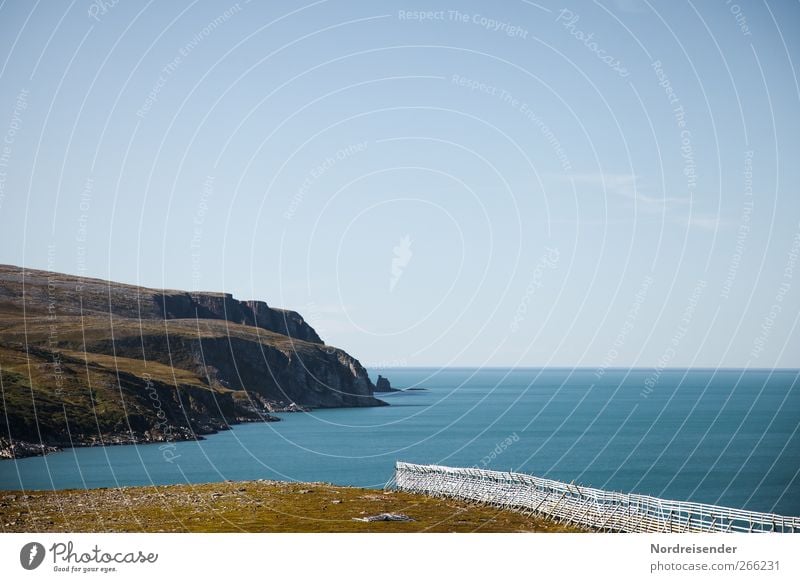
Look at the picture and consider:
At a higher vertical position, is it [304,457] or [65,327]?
[65,327]

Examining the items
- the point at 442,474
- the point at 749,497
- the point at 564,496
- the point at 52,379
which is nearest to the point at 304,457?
the point at 52,379

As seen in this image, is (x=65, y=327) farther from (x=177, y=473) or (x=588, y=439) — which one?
(x=588, y=439)

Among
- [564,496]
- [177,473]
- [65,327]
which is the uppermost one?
[65,327]

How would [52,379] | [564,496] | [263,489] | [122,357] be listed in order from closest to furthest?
1. [564,496]
2. [263,489]
3. [52,379]
4. [122,357]

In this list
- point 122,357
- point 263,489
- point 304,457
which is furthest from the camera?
point 122,357
